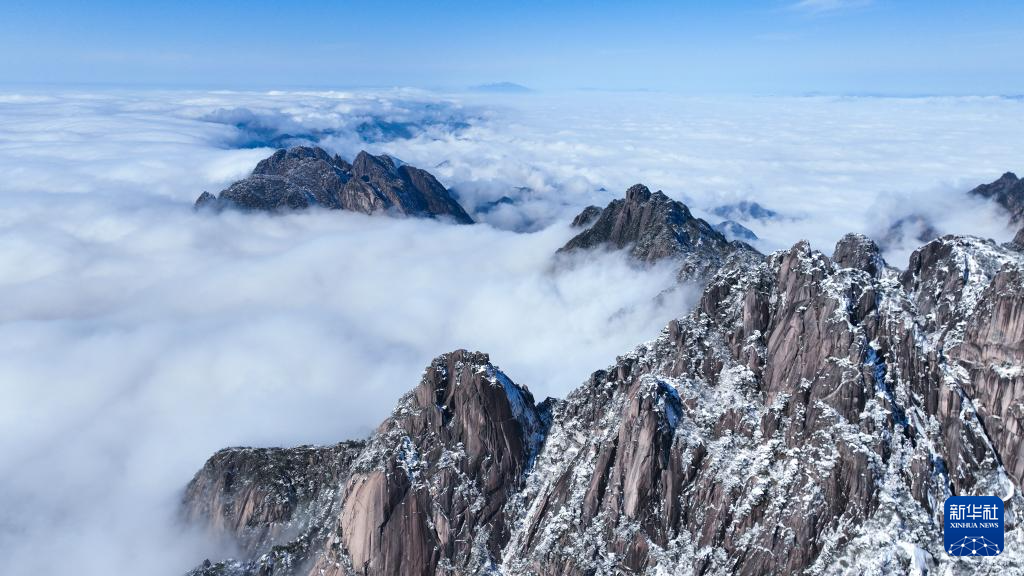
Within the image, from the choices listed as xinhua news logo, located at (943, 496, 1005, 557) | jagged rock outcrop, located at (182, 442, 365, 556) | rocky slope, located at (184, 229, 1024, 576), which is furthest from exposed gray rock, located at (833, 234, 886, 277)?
jagged rock outcrop, located at (182, 442, 365, 556)

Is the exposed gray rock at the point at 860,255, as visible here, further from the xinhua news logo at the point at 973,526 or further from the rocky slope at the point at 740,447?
the xinhua news logo at the point at 973,526

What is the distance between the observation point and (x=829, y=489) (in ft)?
240

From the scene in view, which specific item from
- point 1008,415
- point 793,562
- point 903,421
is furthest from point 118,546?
point 1008,415

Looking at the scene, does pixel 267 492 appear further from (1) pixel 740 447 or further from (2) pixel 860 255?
(2) pixel 860 255

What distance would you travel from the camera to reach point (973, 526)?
70625mm

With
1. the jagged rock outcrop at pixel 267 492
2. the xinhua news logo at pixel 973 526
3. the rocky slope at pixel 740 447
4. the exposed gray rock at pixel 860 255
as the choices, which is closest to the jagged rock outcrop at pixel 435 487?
the rocky slope at pixel 740 447

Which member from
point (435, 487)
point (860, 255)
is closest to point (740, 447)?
point (435, 487)

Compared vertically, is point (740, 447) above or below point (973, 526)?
above

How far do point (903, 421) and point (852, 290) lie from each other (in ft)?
63.7

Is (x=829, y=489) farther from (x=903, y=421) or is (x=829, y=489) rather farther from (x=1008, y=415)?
(x=1008, y=415)

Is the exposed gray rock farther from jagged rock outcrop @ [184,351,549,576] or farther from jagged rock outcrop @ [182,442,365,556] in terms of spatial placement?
jagged rock outcrop @ [182,442,365,556]

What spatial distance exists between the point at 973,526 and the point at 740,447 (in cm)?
2781

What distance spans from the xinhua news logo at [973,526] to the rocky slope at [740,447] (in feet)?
4.55

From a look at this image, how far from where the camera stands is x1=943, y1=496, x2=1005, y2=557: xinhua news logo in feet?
231
